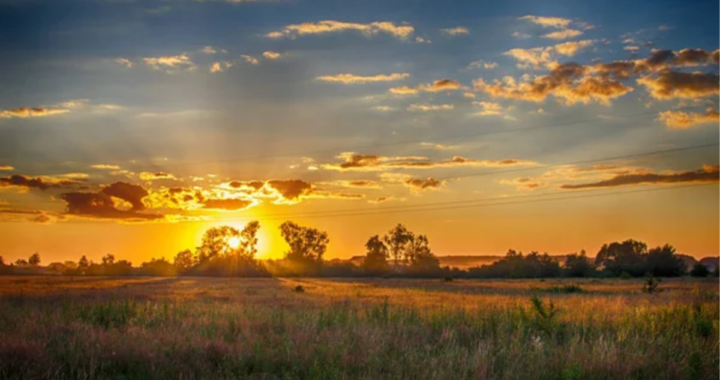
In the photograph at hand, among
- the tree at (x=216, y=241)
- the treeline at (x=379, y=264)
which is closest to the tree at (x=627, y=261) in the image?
the treeline at (x=379, y=264)

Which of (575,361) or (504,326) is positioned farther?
(504,326)

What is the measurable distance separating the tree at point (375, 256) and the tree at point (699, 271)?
218 feet

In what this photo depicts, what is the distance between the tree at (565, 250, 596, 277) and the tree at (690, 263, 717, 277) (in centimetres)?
1731

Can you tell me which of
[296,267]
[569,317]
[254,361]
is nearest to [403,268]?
[296,267]

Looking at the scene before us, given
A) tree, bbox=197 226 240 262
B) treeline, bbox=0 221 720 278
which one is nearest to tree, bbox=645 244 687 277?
treeline, bbox=0 221 720 278

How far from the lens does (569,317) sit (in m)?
19.8

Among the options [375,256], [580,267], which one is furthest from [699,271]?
[375,256]

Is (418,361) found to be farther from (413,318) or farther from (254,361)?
(413,318)

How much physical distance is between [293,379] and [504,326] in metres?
8.10

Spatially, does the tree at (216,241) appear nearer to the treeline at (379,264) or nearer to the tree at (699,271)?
the treeline at (379,264)

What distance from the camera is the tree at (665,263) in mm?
106938

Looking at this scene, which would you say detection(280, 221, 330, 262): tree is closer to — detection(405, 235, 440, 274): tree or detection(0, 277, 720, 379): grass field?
detection(405, 235, 440, 274): tree

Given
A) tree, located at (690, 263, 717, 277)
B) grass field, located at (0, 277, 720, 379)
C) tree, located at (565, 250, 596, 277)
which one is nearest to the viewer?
grass field, located at (0, 277, 720, 379)

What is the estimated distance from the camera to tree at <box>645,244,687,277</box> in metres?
107
